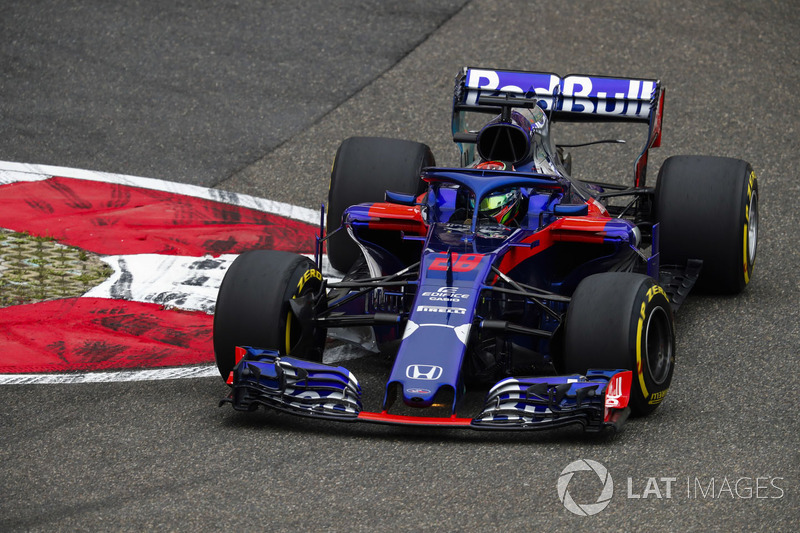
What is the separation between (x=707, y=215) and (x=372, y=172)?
2501 mm

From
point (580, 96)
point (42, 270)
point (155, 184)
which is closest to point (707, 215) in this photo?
point (580, 96)

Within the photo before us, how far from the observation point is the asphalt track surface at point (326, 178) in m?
6.09

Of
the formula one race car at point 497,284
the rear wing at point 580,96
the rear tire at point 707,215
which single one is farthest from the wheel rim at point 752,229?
the rear wing at point 580,96

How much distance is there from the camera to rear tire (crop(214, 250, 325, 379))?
7215 millimetres

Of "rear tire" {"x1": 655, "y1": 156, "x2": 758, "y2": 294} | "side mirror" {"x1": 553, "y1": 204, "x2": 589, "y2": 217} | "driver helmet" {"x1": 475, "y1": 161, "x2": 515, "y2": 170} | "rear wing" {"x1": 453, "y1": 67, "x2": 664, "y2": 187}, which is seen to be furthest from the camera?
"rear wing" {"x1": 453, "y1": 67, "x2": 664, "y2": 187}

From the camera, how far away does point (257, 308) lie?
7.22 metres

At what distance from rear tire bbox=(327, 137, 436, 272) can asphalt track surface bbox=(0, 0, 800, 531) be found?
1702 millimetres

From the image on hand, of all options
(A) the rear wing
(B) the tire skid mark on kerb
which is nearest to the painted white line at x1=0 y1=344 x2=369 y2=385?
(B) the tire skid mark on kerb

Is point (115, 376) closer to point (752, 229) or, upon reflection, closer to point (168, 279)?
point (168, 279)

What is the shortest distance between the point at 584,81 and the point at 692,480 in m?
4.58

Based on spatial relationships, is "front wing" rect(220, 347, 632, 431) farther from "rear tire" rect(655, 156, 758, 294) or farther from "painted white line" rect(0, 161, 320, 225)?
"painted white line" rect(0, 161, 320, 225)

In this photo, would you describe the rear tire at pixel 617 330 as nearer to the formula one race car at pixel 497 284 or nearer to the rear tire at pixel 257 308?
the formula one race car at pixel 497 284

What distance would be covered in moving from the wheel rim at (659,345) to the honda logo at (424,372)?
1.28 m

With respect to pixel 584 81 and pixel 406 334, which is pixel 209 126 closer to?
pixel 584 81
